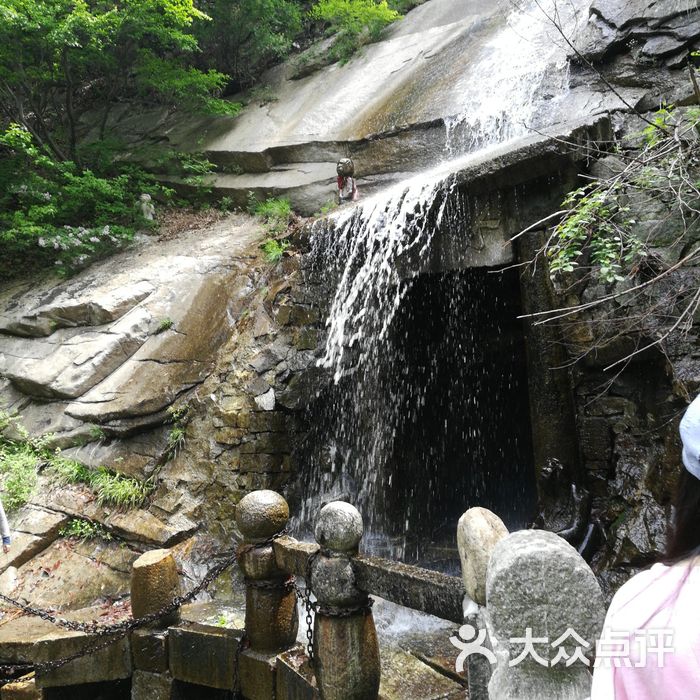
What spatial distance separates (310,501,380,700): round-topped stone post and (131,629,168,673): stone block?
2.11 meters

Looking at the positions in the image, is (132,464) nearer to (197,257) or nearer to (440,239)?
(197,257)

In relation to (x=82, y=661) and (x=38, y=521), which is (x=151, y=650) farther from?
(x=38, y=521)

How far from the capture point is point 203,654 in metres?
4.57

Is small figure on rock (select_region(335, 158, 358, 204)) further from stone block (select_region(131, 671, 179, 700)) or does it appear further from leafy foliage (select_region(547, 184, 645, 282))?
stone block (select_region(131, 671, 179, 700))

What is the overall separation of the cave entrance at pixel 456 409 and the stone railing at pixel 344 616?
408cm

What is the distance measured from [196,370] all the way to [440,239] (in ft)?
13.3

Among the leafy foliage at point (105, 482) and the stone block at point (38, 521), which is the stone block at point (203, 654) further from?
the stone block at point (38, 521)

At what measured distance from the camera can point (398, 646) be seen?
479 cm

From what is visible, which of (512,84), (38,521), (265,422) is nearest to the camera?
(38,521)

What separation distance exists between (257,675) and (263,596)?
55 centimetres

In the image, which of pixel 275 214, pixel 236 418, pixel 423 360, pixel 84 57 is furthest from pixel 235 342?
pixel 84 57

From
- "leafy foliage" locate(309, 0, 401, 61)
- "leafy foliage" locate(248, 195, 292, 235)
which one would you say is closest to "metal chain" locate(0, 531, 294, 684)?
"leafy foliage" locate(248, 195, 292, 235)

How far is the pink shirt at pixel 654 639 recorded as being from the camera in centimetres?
112

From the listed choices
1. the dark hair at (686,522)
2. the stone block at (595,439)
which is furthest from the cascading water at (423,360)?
the dark hair at (686,522)
